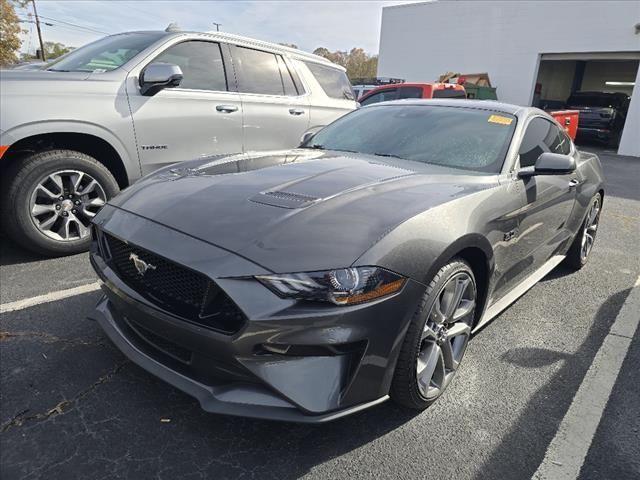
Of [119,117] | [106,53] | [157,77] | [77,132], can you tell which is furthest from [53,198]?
[106,53]

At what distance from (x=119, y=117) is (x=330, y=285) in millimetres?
3047

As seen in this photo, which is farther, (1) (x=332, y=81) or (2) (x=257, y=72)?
(1) (x=332, y=81)

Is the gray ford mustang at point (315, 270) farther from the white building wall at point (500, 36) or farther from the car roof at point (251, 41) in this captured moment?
the white building wall at point (500, 36)

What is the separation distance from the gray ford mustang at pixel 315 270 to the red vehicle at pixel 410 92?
30.3 ft

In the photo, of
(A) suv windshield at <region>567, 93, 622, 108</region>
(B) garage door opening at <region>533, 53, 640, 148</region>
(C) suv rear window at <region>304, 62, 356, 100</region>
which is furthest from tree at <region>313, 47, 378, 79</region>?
(C) suv rear window at <region>304, 62, 356, 100</region>

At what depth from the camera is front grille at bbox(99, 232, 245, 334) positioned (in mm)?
1771

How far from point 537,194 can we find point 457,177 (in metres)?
0.76

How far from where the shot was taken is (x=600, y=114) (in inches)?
662

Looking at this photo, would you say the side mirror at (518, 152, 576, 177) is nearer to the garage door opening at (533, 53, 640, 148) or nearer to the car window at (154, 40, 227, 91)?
the car window at (154, 40, 227, 91)

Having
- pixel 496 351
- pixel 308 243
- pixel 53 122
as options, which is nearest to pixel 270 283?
pixel 308 243

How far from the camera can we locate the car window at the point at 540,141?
3141 millimetres

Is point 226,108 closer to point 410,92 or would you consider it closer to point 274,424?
point 274,424

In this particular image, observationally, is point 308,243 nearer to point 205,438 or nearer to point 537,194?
point 205,438

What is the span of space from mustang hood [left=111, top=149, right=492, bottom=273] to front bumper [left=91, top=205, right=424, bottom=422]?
0.44 ft
